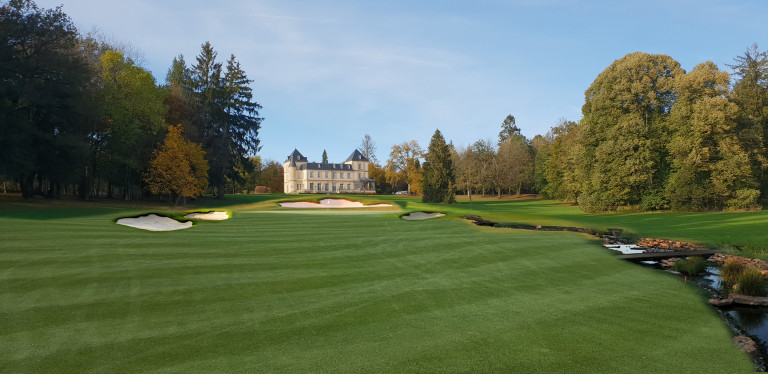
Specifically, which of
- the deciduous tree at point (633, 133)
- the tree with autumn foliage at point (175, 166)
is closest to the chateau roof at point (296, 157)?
the tree with autumn foliage at point (175, 166)

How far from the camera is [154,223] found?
15.2 meters

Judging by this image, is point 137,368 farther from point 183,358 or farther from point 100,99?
point 100,99

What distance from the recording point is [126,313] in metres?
6.02

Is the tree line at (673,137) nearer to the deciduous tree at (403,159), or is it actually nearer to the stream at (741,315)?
the stream at (741,315)

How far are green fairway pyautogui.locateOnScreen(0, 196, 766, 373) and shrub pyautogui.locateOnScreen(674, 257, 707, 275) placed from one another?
1456 millimetres

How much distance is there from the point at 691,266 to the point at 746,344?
641cm

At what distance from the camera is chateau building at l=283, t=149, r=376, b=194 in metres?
103

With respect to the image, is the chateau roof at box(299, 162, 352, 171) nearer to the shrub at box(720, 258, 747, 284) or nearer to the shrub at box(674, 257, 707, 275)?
the shrub at box(674, 257, 707, 275)

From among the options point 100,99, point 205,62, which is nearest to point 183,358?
point 100,99

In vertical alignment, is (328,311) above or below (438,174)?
below

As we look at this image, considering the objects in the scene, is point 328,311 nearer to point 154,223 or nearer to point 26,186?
point 154,223

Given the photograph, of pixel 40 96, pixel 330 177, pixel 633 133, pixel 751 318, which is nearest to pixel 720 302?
pixel 751 318

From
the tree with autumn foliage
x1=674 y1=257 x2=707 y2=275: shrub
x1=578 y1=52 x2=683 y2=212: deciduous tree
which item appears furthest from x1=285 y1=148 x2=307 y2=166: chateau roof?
x1=674 y1=257 x2=707 y2=275: shrub

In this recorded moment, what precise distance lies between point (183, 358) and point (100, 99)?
3930cm
